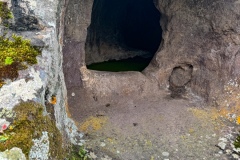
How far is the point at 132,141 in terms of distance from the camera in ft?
15.4

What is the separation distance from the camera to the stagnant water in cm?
783

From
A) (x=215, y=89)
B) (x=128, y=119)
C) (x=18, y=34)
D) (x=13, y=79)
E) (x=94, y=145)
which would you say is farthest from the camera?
(x=215, y=89)

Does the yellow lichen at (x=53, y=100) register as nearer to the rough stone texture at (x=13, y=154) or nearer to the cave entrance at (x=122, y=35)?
the rough stone texture at (x=13, y=154)

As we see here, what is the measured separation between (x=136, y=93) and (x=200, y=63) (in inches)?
49.3

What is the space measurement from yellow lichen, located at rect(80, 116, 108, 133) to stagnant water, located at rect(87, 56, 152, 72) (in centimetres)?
259

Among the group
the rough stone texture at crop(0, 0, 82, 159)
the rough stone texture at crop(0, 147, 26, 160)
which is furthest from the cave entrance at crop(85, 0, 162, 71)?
the rough stone texture at crop(0, 147, 26, 160)

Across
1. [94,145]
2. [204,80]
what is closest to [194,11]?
[204,80]

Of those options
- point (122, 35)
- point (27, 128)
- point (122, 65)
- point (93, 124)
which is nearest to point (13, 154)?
Answer: point (27, 128)

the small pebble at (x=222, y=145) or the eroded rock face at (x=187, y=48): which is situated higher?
the eroded rock face at (x=187, y=48)

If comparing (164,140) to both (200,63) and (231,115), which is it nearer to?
(231,115)

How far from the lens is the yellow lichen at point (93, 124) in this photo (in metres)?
4.92

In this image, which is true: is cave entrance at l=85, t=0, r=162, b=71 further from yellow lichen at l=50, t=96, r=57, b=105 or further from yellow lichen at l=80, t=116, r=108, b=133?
yellow lichen at l=50, t=96, r=57, b=105

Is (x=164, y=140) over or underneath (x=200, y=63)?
underneath

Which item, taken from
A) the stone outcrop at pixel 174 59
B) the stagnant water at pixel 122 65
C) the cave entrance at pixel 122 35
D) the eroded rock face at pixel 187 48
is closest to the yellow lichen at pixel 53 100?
the stone outcrop at pixel 174 59
